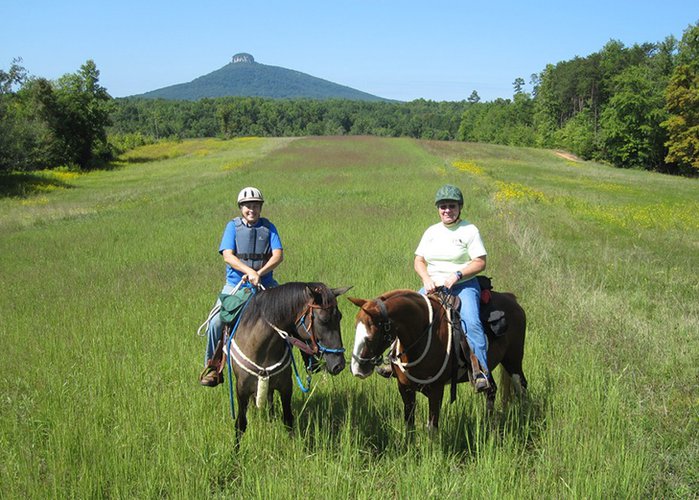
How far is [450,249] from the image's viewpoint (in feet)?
17.0

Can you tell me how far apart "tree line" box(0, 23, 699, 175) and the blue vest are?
39602 millimetres

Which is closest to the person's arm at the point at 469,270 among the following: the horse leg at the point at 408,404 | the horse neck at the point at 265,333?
the horse leg at the point at 408,404

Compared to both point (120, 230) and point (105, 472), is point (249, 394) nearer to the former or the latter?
point (105, 472)

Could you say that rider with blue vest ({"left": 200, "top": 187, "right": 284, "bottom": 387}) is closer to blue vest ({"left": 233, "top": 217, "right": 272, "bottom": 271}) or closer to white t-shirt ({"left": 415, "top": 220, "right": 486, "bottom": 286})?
blue vest ({"left": 233, "top": 217, "right": 272, "bottom": 271})

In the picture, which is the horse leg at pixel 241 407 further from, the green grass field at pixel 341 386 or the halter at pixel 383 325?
the halter at pixel 383 325

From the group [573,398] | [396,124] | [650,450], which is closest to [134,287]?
[573,398]

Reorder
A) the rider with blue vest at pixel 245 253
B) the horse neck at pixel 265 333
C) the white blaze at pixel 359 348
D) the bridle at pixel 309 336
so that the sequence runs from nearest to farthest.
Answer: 1. the white blaze at pixel 359 348
2. the bridle at pixel 309 336
3. the horse neck at pixel 265 333
4. the rider with blue vest at pixel 245 253

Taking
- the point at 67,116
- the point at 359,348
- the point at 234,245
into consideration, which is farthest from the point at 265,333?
the point at 67,116

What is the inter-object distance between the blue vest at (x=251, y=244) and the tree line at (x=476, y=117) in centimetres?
3960

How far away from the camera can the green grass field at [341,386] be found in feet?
13.7

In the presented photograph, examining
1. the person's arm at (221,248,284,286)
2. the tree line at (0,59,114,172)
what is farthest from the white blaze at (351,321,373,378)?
Result: the tree line at (0,59,114,172)

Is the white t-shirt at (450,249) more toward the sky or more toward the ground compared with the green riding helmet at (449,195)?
more toward the ground

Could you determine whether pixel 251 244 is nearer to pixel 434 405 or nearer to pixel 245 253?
pixel 245 253

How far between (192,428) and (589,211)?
73.0 ft
